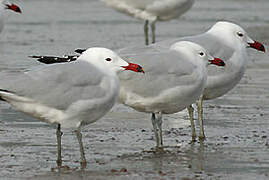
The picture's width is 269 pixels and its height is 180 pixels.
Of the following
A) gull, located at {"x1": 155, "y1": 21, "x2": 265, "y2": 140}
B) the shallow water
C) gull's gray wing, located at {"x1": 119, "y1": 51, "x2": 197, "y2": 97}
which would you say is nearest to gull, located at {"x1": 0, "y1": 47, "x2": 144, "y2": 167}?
the shallow water

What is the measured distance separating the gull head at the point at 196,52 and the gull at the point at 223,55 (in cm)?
43

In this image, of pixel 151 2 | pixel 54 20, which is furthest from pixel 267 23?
pixel 54 20

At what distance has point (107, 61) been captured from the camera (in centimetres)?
725

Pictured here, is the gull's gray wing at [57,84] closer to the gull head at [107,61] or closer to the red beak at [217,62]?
the gull head at [107,61]

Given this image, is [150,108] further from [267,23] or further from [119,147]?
[267,23]

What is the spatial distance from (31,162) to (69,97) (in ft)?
2.26

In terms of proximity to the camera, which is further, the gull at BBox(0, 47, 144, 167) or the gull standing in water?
the gull standing in water

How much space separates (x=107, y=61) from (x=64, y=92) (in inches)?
22.5

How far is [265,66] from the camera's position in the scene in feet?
40.1

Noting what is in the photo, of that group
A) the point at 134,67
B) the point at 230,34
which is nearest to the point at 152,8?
the point at 230,34

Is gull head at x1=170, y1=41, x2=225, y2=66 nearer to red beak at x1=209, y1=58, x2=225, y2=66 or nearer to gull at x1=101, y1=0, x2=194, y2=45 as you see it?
red beak at x1=209, y1=58, x2=225, y2=66

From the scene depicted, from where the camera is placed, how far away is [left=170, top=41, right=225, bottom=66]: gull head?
25.9ft

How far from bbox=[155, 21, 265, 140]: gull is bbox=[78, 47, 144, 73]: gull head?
115 cm

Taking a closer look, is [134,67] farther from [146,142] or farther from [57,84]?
[146,142]
